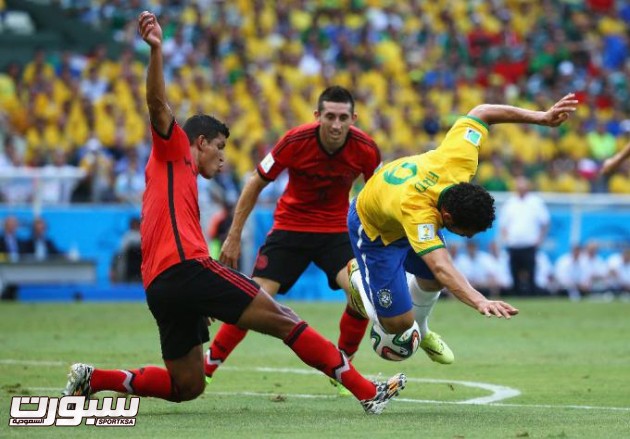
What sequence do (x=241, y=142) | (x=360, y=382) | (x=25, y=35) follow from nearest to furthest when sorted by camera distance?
(x=360, y=382)
(x=241, y=142)
(x=25, y=35)

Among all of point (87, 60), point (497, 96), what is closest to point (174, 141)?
point (87, 60)

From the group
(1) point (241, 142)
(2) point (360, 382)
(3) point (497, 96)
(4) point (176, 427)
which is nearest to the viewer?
(4) point (176, 427)

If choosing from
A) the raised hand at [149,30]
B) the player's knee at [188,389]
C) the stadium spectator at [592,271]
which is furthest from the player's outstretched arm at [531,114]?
the stadium spectator at [592,271]

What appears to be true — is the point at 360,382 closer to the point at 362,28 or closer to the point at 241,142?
the point at 241,142

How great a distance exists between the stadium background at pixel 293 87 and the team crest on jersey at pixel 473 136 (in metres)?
13.6

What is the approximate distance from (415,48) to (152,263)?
23.2 m

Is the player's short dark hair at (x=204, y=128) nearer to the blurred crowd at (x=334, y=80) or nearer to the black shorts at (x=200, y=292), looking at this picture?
the black shorts at (x=200, y=292)

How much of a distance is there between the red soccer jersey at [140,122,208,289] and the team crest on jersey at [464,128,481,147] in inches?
87.2

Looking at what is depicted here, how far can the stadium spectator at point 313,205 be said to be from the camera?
425 inches

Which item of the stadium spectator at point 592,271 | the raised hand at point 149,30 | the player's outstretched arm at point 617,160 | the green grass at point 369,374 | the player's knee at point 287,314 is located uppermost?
the raised hand at point 149,30

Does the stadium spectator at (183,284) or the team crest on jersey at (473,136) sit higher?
the team crest on jersey at (473,136)

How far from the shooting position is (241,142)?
2472cm

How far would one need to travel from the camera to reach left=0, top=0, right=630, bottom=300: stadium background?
22922mm

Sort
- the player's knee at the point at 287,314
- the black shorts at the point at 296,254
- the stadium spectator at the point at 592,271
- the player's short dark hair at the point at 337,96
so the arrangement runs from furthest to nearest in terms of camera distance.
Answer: the stadium spectator at the point at 592,271 < the black shorts at the point at 296,254 < the player's short dark hair at the point at 337,96 < the player's knee at the point at 287,314
